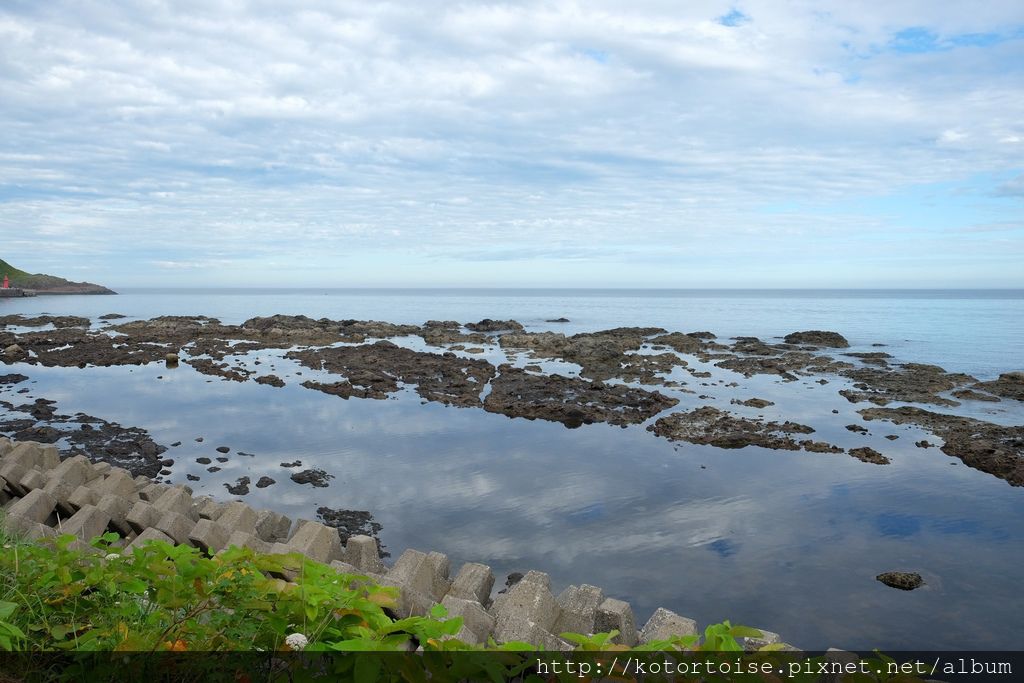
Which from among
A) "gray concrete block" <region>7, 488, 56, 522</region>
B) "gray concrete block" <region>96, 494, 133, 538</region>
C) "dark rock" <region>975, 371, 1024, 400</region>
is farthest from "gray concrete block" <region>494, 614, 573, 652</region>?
"dark rock" <region>975, 371, 1024, 400</region>

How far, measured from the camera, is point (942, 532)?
36.2ft

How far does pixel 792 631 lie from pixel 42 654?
25.3 feet

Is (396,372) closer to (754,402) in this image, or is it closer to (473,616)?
(754,402)

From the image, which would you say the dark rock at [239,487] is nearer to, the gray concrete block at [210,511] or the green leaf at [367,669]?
the gray concrete block at [210,511]

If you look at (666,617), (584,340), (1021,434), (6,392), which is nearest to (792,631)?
(666,617)

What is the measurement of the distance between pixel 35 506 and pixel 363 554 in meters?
Result: 3.68

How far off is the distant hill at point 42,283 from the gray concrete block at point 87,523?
151m

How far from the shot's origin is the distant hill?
135m

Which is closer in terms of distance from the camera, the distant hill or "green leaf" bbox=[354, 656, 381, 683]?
"green leaf" bbox=[354, 656, 381, 683]

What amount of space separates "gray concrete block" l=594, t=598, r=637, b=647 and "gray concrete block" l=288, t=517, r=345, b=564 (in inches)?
101

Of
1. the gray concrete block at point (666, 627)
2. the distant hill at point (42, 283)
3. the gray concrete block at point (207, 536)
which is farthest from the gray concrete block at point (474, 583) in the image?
the distant hill at point (42, 283)

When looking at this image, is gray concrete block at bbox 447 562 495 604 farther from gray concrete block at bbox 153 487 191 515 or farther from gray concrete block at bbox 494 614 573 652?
gray concrete block at bbox 153 487 191 515

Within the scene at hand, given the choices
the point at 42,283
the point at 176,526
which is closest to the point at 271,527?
the point at 176,526

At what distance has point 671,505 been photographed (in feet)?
39.9
